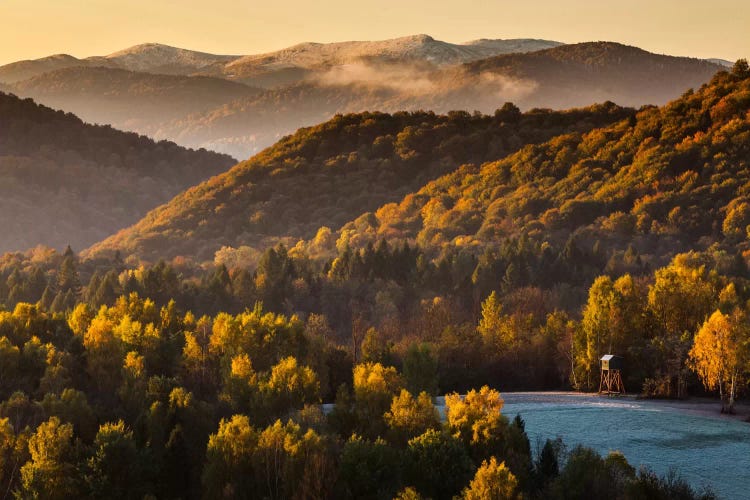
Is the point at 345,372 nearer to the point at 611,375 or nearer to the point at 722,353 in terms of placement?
the point at 611,375

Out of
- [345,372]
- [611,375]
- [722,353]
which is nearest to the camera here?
[722,353]

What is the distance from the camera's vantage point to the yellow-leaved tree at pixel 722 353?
83.9 m

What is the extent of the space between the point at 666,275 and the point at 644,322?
692cm

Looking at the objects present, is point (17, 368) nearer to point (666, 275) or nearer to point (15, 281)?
point (666, 275)

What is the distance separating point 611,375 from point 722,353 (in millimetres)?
10574

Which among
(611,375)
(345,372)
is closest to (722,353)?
(611,375)

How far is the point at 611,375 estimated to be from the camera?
91.7 metres

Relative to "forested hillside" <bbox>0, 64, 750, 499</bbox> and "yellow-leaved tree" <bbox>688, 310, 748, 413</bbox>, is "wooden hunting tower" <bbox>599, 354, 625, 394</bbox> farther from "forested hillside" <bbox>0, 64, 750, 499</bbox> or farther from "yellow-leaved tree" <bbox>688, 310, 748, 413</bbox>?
"yellow-leaved tree" <bbox>688, 310, 748, 413</bbox>

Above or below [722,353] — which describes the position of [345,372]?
below

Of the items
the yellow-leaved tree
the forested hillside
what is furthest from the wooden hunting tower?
the yellow-leaved tree

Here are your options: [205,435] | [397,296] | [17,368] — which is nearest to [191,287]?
[397,296]

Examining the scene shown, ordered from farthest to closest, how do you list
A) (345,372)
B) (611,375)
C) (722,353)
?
(345,372), (611,375), (722,353)

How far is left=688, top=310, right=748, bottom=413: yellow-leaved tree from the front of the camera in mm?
83938

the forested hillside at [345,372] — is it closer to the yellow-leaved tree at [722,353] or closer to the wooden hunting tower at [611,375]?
the yellow-leaved tree at [722,353]
